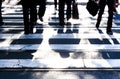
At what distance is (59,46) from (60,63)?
142 centimetres

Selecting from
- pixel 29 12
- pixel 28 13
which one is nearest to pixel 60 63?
pixel 28 13

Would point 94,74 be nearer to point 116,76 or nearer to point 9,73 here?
point 116,76

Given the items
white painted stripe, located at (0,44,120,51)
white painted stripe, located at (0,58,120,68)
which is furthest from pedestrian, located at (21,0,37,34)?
white painted stripe, located at (0,58,120,68)

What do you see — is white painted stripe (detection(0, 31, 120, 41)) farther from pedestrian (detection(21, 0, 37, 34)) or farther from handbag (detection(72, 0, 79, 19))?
handbag (detection(72, 0, 79, 19))

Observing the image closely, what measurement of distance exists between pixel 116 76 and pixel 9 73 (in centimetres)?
181

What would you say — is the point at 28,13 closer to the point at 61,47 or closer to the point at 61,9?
the point at 61,9

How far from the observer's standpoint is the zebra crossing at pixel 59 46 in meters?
7.11

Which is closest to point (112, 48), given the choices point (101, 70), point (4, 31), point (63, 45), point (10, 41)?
point (63, 45)

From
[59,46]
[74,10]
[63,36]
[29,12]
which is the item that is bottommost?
[63,36]

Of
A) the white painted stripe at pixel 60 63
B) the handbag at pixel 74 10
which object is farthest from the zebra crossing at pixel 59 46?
the handbag at pixel 74 10

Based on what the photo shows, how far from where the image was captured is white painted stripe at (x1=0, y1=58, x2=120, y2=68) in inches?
270

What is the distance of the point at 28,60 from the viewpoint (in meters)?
7.26

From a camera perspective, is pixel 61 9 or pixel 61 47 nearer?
pixel 61 47

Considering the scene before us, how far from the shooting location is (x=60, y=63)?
7086 mm
